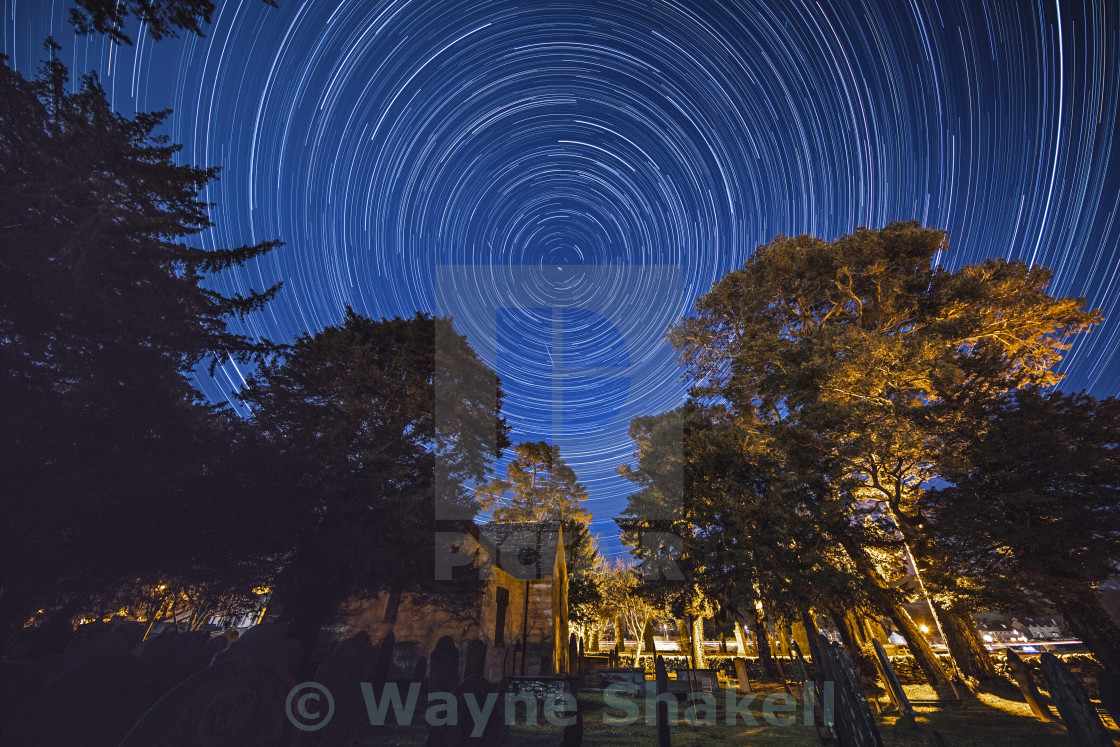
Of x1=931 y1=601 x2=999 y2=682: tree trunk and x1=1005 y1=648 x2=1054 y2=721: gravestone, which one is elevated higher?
x1=931 y1=601 x2=999 y2=682: tree trunk

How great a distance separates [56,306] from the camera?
10141mm

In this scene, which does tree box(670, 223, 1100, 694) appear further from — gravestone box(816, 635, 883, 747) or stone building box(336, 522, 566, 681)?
stone building box(336, 522, 566, 681)

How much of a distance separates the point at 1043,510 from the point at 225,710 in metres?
19.5

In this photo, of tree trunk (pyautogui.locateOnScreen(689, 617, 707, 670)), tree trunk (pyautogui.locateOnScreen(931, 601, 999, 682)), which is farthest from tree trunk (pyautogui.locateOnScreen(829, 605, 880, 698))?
tree trunk (pyautogui.locateOnScreen(689, 617, 707, 670))

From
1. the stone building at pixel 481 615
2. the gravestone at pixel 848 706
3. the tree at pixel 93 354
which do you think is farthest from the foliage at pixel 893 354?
the tree at pixel 93 354

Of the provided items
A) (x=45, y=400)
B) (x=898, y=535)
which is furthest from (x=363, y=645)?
(x=898, y=535)

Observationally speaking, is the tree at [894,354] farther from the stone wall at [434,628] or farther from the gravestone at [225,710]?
the gravestone at [225,710]

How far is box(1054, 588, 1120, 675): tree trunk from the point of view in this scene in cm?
1084

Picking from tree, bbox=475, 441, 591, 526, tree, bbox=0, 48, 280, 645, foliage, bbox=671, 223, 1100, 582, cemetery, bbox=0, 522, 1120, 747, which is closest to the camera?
cemetery, bbox=0, 522, 1120, 747

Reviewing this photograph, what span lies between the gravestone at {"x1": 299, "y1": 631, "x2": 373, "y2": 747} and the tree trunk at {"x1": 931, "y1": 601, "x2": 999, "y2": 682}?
1858cm

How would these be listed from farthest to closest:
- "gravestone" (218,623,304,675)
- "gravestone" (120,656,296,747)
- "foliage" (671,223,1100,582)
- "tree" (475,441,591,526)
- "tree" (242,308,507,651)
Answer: "tree" (475,441,591,526) → "tree" (242,308,507,651) → "foliage" (671,223,1100,582) → "gravestone" (218,623,304,675) → "gravestone" (120,656,296,747)

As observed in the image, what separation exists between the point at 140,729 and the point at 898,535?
22.7m

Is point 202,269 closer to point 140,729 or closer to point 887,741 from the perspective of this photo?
point 140,729

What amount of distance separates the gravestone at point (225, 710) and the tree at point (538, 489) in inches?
1427
